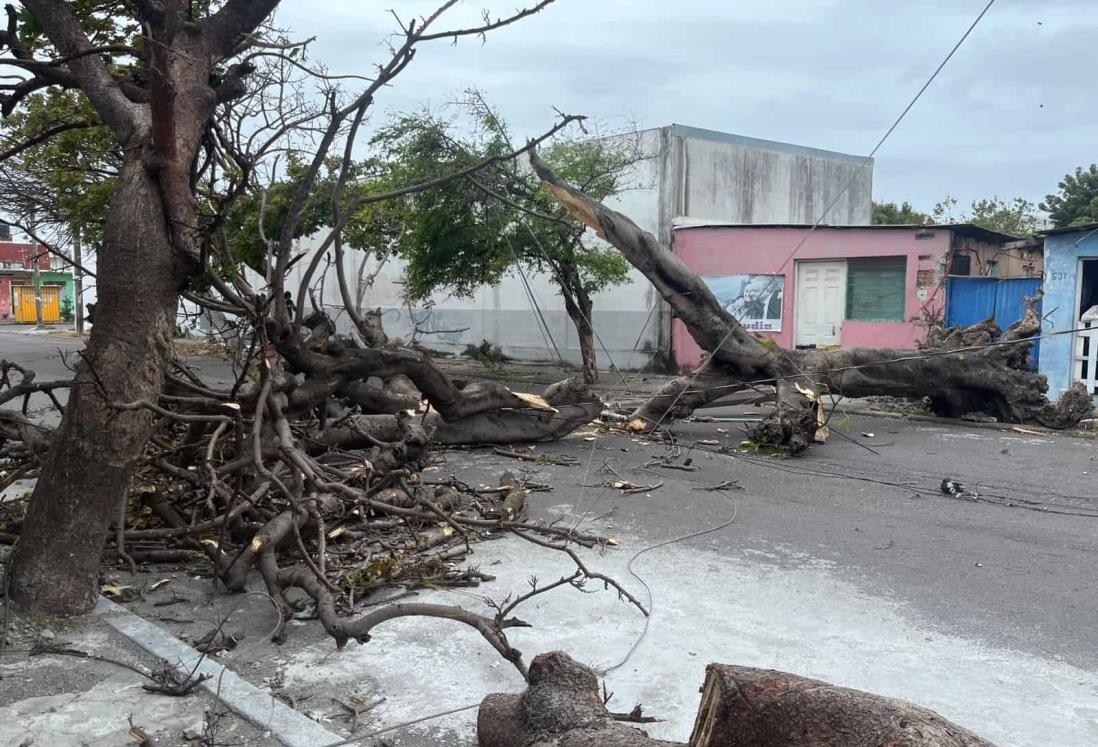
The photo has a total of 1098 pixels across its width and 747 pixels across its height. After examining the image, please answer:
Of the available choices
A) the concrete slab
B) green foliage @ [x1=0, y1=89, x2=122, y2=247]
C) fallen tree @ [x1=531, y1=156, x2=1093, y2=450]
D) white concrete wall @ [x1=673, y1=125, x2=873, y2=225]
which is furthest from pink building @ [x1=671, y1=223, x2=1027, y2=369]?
the concrete slab

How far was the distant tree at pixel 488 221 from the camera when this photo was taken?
15500 millimetres

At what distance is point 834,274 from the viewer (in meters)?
17.9

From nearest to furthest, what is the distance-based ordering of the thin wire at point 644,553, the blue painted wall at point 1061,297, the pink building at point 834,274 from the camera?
the thin wire at point 644,553
the blue painted wall at point 1061,297
the pink building at point 834,274

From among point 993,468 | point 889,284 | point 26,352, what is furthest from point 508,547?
point 26,352

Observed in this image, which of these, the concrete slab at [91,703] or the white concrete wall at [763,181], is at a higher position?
the white concrete wall at [763,181]

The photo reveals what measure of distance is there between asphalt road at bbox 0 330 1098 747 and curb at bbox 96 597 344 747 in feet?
0.99

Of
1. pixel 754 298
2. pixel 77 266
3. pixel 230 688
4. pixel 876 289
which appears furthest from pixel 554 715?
pixel 754 298

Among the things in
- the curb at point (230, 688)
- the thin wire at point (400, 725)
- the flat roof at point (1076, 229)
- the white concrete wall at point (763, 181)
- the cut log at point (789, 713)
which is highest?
the white concrete wall at point (763, 181)

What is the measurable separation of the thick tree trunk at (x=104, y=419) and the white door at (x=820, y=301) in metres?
15.1

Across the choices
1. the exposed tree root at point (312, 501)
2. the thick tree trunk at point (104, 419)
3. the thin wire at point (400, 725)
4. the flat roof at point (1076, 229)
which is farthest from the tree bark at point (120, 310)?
the flat roof at point (1076, 229)

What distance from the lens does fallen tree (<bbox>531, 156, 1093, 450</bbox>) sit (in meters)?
10.6

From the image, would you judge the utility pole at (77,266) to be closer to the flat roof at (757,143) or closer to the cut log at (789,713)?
the cut log at (789,713)

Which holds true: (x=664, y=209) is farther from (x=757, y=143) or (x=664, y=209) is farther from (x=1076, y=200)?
Result: (x=1076, y=200)

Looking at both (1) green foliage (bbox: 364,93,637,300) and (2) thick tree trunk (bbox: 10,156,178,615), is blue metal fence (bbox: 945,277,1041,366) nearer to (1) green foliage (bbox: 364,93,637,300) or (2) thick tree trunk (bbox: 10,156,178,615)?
(1) green foliage (bbox: 364,93,637,300)
